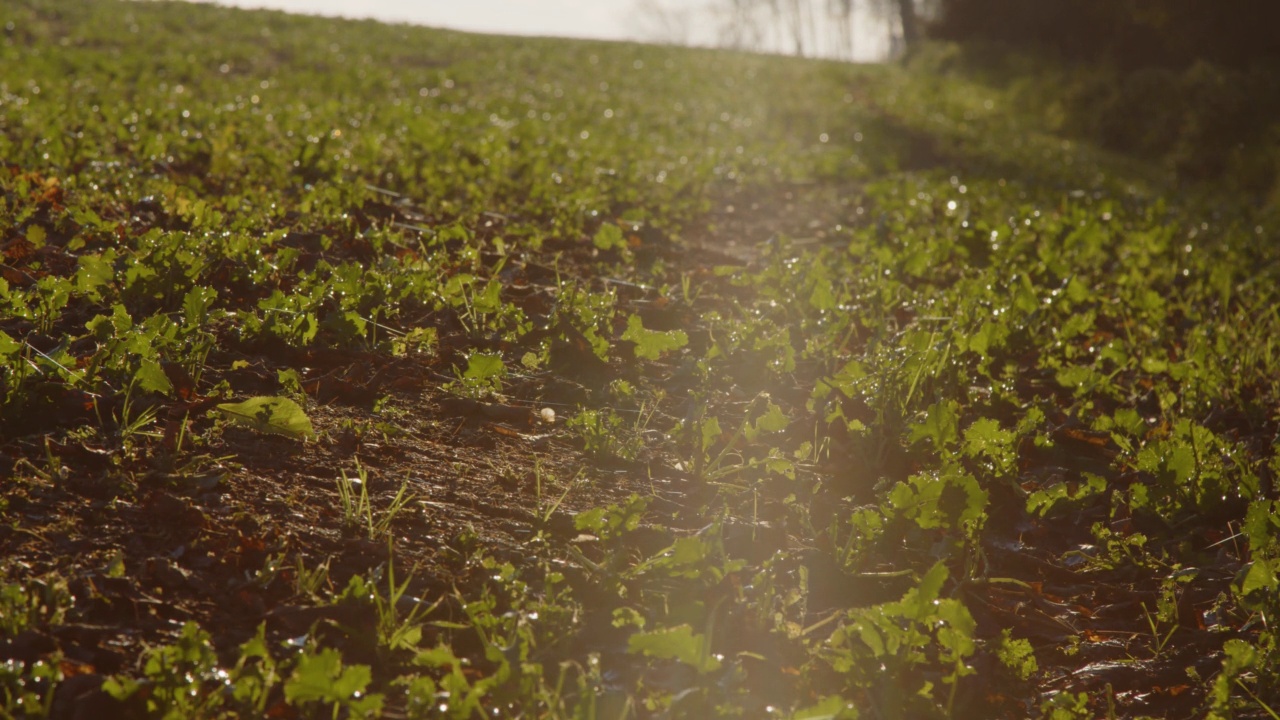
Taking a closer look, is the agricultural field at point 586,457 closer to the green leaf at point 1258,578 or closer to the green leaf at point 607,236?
the green leaf at point 1258,578

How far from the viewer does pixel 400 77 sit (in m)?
13.1

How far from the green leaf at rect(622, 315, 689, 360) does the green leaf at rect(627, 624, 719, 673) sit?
159 cm

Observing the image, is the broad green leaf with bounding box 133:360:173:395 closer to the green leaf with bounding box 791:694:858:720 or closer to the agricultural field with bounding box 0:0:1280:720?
the agricultural field with bounding box 0:0:1280:720

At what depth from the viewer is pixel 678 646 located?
2062 millimetres

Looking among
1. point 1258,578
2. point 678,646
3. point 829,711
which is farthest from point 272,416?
point 1258,578

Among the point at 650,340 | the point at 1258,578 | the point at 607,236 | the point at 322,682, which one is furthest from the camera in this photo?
the point at 607,236

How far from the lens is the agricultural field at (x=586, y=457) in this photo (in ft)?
6.78

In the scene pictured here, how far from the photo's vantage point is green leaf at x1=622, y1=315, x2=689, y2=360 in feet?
11.6

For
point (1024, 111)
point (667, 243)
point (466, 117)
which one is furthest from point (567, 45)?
point (667, 243)

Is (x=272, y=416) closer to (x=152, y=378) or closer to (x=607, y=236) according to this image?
(x=152, y=378)

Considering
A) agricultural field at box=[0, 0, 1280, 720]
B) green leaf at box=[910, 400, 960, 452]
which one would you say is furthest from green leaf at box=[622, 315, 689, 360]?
green leaf at box=[910, 400, 960, 452]

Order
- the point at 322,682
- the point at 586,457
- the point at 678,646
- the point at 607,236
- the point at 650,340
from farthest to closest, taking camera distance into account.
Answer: the point at 607,236
the point at 650,340
the point at 586,457
the point at 678,646
the point at 322,682

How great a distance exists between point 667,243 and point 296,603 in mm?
3911

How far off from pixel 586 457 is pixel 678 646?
100 centimetres
